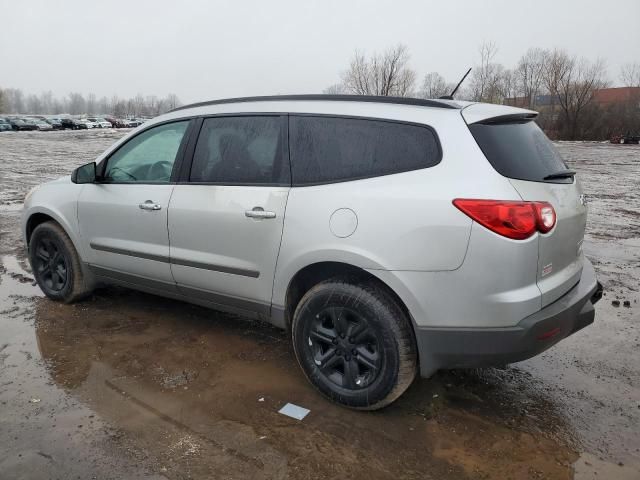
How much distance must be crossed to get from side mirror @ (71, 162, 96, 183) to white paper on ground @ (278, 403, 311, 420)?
2548 millimetres

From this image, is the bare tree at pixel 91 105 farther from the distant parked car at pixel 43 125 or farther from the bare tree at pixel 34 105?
the distant parked car at pixel 43 125

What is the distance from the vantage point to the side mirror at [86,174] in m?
4.38

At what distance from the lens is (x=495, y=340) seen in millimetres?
2686

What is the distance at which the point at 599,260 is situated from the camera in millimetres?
6676

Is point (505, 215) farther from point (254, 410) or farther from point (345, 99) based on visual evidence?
point (254, 410)

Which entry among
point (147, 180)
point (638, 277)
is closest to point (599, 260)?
point (638, 277)

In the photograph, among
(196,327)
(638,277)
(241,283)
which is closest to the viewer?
(241,283)

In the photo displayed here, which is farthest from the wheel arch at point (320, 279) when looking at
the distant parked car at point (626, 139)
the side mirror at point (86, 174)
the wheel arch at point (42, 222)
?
the distant parked car at point (626, 139)

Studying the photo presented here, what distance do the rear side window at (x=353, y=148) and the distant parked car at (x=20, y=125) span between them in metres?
66.6

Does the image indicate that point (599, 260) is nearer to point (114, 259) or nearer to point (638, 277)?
point (638, 277)

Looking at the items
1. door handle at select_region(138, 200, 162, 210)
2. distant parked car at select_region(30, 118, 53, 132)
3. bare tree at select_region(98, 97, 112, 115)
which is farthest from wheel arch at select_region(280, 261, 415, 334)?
bare tree at select_region(98, 97, 112, 115)

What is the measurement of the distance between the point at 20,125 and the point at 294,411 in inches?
2664

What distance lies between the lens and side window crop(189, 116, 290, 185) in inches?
134

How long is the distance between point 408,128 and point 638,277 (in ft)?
14.5
